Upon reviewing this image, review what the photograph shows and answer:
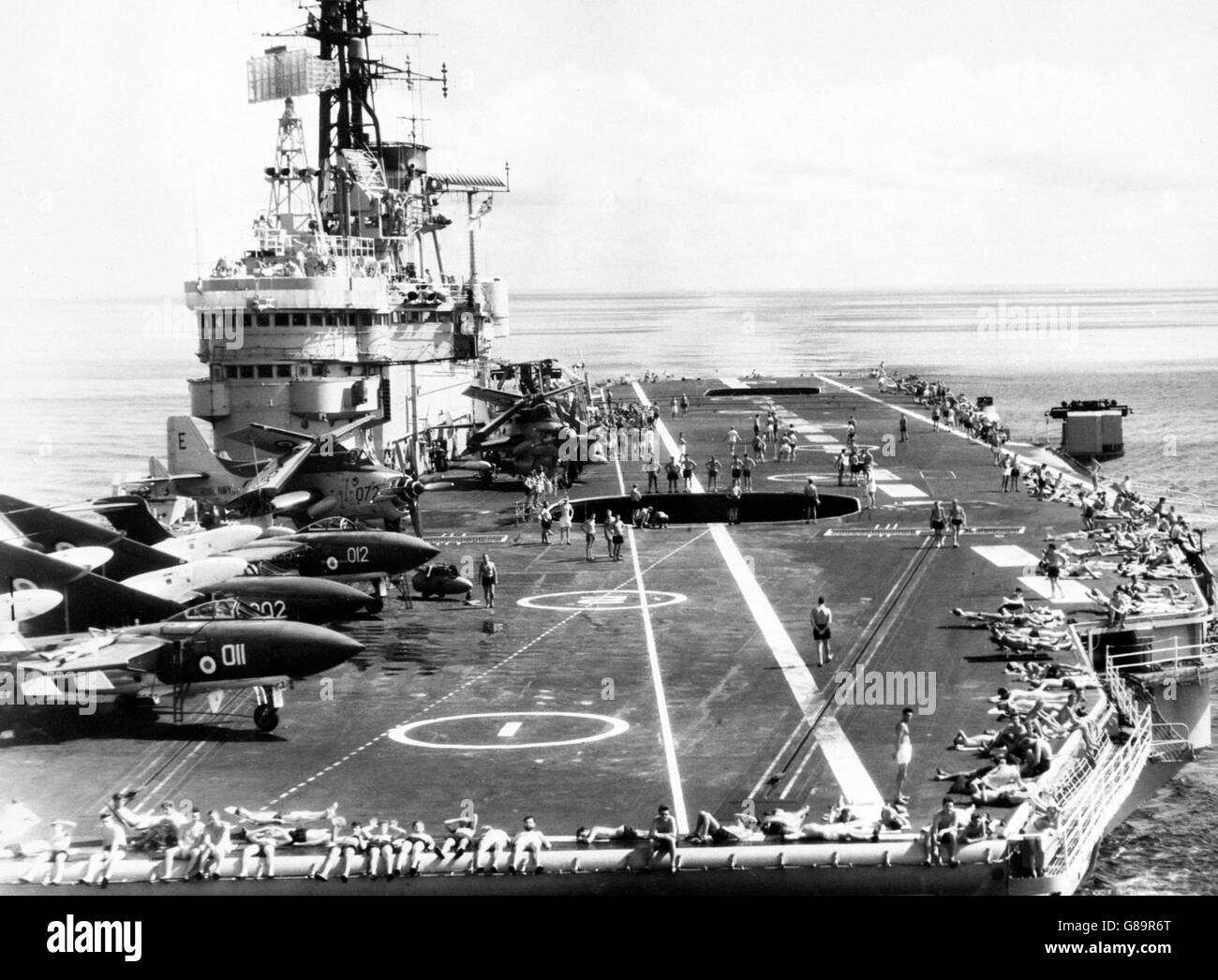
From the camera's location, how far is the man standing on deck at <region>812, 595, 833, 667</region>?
101 ft

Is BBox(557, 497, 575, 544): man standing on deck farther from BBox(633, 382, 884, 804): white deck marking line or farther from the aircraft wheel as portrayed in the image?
the aircraft wheel

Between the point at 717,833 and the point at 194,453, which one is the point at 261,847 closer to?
the point at 717,833

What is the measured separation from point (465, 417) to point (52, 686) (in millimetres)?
49069

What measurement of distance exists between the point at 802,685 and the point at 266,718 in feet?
33.4

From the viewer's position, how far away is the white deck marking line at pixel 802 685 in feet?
78.2

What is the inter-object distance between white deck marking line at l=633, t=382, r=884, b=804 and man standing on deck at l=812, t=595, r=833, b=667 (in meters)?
0.40

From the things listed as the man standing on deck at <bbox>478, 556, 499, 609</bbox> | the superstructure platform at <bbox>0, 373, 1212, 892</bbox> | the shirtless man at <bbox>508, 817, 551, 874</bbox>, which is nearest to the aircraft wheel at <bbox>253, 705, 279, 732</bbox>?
the superstructure platform at <bbox>0, 373, 1212, 892</bbox>

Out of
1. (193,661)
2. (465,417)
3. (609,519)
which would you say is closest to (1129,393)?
(465,417)

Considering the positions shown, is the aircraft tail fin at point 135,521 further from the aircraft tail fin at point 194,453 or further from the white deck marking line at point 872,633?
the white deck marking line at point 872,633

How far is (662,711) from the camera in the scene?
28.3 metres

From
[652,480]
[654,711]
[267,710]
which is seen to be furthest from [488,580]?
[652,480]

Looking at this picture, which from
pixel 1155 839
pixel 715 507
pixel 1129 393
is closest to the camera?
pixel 1155 839
